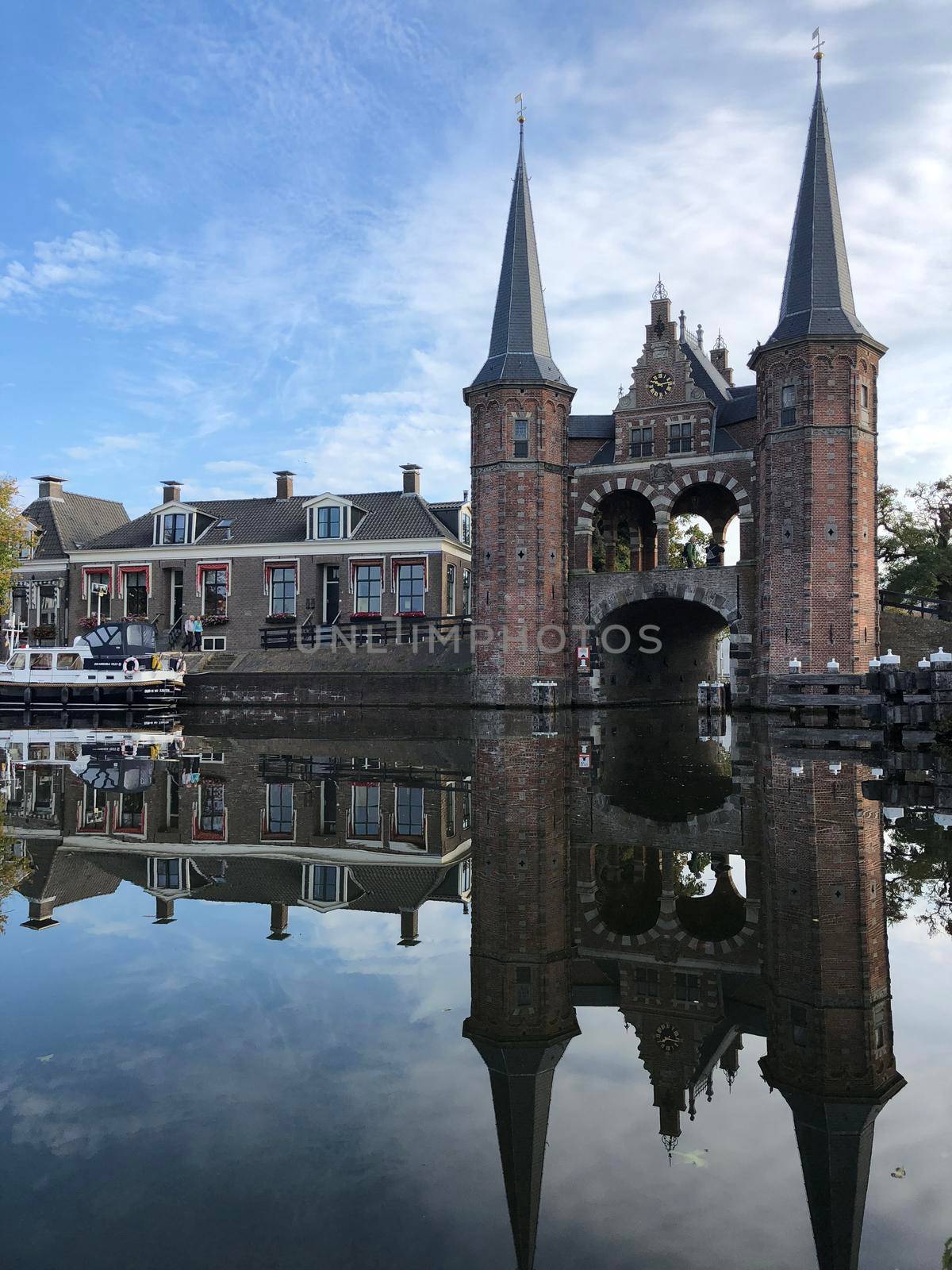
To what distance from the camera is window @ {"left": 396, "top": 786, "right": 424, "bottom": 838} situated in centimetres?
873

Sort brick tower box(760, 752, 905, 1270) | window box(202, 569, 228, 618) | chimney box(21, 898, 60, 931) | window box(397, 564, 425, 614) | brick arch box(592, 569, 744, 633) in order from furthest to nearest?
window box(202, 569, 228, 618)
window box(397, 564, 425, 614)
brick arch box(592, 569, 744, 633)
chimney box(21, 898, 60, 931)
brick tower box(760, 752, 905, 1270)

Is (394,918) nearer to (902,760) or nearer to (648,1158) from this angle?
(648,1158)

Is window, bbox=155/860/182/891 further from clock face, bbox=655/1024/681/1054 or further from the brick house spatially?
the brick house

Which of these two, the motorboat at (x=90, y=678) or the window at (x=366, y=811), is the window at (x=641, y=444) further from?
the window at (x=366, y=811)

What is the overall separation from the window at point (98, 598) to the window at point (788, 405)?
100 ft

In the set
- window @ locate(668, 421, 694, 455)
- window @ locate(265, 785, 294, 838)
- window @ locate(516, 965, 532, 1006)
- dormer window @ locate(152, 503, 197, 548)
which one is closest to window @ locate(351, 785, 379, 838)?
window @ locate(265, 785, 294, 838)

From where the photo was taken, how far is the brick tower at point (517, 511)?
32.2m

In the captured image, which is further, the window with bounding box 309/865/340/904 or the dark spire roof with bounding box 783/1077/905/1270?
the window with bounding box 309/865/340/904

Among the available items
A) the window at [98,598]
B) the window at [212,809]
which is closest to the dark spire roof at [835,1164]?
the window at [212,809]

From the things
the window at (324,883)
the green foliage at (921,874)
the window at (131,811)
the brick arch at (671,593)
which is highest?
the brick arch at (671,593)

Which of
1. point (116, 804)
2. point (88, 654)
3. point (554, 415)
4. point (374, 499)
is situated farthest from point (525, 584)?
point (116, 804)

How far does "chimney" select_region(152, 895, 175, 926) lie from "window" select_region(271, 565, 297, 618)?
3487 centimetres


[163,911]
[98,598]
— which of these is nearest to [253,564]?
[98,598]

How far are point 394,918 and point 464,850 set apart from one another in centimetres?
202
